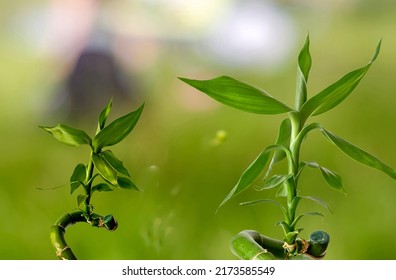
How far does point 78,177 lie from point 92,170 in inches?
1.1

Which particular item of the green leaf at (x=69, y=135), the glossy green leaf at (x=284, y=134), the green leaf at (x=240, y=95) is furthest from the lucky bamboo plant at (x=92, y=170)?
the glossy green leaf at (x=284, y=134)

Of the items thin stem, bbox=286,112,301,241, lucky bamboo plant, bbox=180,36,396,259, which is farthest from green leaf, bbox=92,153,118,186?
thin stem, bbox=286,112,301,241

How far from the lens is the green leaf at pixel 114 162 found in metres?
1.01

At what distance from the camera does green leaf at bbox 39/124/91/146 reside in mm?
1014

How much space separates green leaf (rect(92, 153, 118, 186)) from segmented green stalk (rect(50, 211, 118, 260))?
7 cm

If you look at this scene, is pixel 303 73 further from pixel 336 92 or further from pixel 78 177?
pixel 78 177

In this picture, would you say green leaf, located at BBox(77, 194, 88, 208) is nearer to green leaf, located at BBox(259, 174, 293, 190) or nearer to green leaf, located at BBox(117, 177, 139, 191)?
green leaf, located at BBox(117, 177, 139, 191)

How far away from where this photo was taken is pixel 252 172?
3.21ft

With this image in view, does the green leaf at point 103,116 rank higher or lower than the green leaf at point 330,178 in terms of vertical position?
higher

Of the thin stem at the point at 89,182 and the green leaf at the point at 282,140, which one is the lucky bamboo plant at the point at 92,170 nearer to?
the thin stem at the point at 89,182

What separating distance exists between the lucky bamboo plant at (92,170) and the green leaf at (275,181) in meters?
0.23

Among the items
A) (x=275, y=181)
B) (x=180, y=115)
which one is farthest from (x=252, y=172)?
(x=180, y=115)

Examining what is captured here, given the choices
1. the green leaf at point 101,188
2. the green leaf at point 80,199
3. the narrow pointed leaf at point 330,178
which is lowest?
the green leaf at point 80,199

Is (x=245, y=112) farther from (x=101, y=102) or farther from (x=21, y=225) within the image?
(x=21, y=225)
